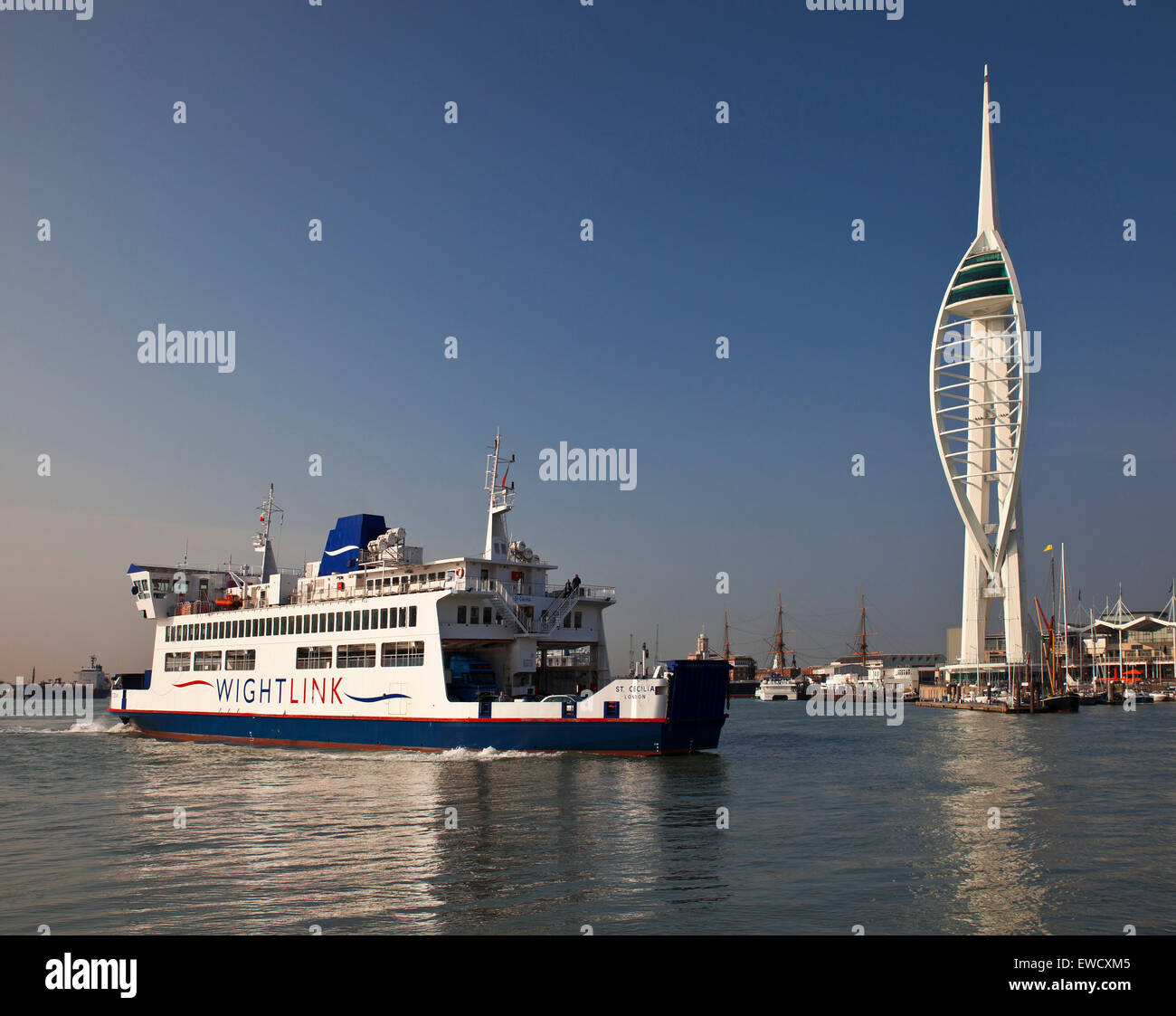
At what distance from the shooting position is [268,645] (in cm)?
4559

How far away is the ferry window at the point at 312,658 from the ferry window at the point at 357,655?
1.03 m

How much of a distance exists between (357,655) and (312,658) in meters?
3.99

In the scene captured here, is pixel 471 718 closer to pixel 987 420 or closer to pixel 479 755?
pixel 479 755

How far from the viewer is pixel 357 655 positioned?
4000 cm

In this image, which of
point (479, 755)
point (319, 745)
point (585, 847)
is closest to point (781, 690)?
point (319, 745)

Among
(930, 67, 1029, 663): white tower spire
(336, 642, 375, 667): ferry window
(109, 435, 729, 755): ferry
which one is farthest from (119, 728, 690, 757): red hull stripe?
(930, 67, 1029, 663): white tower spire

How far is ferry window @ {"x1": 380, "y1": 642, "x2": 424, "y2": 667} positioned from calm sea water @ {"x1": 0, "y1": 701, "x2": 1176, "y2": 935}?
12.1ft

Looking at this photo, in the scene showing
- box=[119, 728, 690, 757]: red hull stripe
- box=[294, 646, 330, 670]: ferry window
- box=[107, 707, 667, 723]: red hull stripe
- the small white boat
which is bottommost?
the small white boat

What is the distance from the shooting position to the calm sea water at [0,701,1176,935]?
14.0 meters

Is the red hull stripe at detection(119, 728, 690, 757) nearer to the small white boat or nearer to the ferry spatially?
the ferry

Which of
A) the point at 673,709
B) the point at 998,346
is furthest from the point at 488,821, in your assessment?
the point at 998,346

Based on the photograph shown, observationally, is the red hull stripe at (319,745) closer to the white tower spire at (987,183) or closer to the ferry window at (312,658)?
the ferry window at (312,658)
